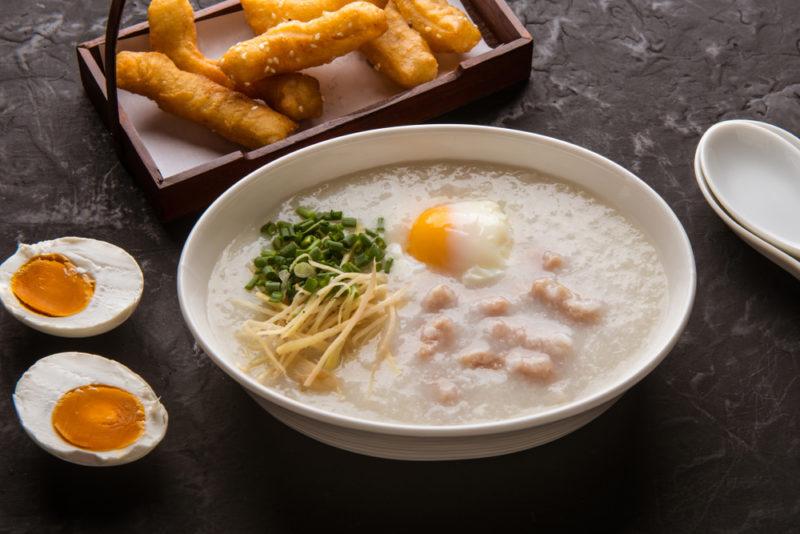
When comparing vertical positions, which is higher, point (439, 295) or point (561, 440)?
point (439, 295)

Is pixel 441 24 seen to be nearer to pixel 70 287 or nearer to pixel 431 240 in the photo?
pixel 431 240

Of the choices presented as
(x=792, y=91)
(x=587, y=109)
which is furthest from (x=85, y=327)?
(x=792, y=91)

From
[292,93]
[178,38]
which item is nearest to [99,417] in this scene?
[292,93]

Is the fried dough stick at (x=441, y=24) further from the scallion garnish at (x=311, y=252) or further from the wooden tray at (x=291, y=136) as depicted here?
the scallion garnish at (x=311, y=252)

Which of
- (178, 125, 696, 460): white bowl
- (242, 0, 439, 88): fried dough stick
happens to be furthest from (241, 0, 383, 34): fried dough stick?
(178, 125, 696, 460): white bowl

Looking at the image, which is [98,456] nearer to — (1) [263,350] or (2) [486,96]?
(1) [263,350]
